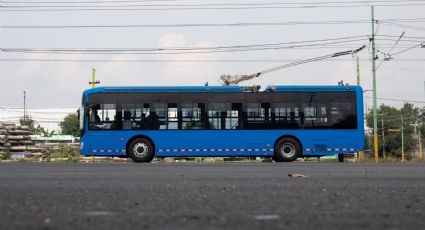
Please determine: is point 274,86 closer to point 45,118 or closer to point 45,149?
point 45,149

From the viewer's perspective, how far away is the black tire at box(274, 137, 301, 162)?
963 inches

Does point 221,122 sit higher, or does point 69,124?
point 69,124

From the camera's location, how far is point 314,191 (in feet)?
28.7

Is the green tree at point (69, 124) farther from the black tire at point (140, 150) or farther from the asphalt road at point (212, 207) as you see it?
the asphalt road at point (212, 207)

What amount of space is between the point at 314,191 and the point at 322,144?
16.1 meters

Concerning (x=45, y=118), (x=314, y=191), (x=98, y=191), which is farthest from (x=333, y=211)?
(x=45, y=118)

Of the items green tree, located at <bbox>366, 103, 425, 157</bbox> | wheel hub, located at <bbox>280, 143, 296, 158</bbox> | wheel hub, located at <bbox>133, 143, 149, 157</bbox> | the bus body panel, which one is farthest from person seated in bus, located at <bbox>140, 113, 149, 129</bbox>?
green tree, located at <bbox>366, 103, 425, 157</bbox>

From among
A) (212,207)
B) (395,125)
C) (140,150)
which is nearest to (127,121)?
(140,150)

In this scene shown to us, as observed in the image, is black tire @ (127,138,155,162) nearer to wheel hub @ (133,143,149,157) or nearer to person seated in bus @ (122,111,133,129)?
wheel hub @ (133,143,149,157)

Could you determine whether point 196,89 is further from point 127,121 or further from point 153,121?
point 127,121

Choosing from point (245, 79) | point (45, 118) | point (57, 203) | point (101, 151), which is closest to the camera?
point (57, 203)

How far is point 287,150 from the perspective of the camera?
24609 millimetres

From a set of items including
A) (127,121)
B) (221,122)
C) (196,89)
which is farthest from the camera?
(196,89)

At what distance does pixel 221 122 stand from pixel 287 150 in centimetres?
262
